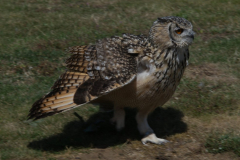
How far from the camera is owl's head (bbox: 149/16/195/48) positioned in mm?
4934

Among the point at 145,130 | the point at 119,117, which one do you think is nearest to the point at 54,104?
the point at 119,117

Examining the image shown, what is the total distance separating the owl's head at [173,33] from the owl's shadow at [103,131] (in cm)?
145

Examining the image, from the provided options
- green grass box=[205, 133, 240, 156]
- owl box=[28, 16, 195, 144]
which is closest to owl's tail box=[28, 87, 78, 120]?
owl box=[28, 16, 195, 144]

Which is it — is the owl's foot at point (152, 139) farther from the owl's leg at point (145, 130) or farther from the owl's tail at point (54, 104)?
the owl's tail at point (54, 104)

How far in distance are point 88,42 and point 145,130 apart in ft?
10.0

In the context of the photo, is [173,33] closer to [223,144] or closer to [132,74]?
[132,74]

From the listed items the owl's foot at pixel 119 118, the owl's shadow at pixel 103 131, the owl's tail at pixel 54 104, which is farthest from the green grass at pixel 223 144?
the owl's tail at pixel 54 104

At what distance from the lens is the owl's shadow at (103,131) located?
543 centimetres

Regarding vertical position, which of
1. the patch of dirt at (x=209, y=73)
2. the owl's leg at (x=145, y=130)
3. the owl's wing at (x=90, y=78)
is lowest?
the owl's leg at (x=145, y=130)

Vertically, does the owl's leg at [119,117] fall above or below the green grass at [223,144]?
above

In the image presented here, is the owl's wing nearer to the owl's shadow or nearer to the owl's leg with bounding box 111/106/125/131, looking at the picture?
the owl's shadow

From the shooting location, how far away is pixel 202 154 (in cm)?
527

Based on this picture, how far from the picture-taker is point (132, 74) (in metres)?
4.90

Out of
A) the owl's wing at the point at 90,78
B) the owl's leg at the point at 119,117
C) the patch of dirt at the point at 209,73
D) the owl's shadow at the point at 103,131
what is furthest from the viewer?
the patch of dirt at the point at 209,73
